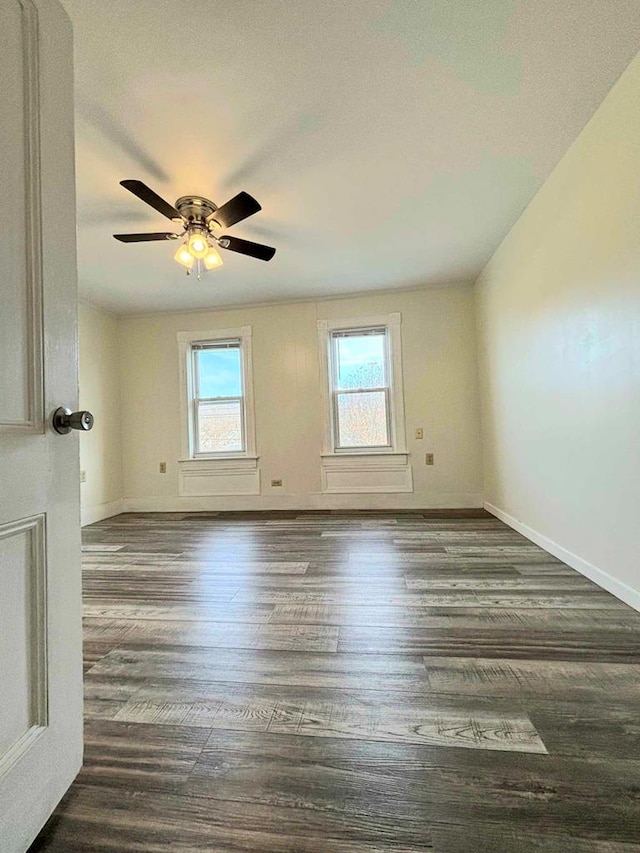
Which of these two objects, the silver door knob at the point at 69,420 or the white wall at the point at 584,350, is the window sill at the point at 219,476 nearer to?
the white wall at the point at 584,350

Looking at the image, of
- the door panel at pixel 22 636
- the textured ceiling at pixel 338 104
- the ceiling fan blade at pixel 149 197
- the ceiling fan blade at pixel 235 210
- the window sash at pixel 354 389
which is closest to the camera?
the door panel at pixel 22 636

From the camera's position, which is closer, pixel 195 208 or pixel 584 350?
pixel 584 350

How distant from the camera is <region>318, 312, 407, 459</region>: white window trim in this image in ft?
14.8

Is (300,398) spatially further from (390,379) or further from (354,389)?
(390,379)

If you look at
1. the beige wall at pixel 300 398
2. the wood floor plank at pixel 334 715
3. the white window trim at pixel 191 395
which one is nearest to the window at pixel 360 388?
the beige wall at pixel 300 398

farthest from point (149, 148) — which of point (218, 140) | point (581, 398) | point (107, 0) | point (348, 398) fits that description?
point (348, 398)

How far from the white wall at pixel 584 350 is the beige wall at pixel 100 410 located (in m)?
4.35

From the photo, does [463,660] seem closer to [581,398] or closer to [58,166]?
[581,398]

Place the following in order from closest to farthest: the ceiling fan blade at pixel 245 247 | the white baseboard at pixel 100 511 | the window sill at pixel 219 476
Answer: the ceiling fan blade at pixel 245 247
the white baseboard at pixel 100 511
the window sill at pixel 219 476

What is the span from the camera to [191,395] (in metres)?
4.89

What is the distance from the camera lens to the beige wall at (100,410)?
14.1ft

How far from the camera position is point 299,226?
3006mm

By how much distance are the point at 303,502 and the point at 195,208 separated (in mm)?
3241

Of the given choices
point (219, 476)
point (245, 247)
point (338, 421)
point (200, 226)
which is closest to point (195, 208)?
point (200, 226)
